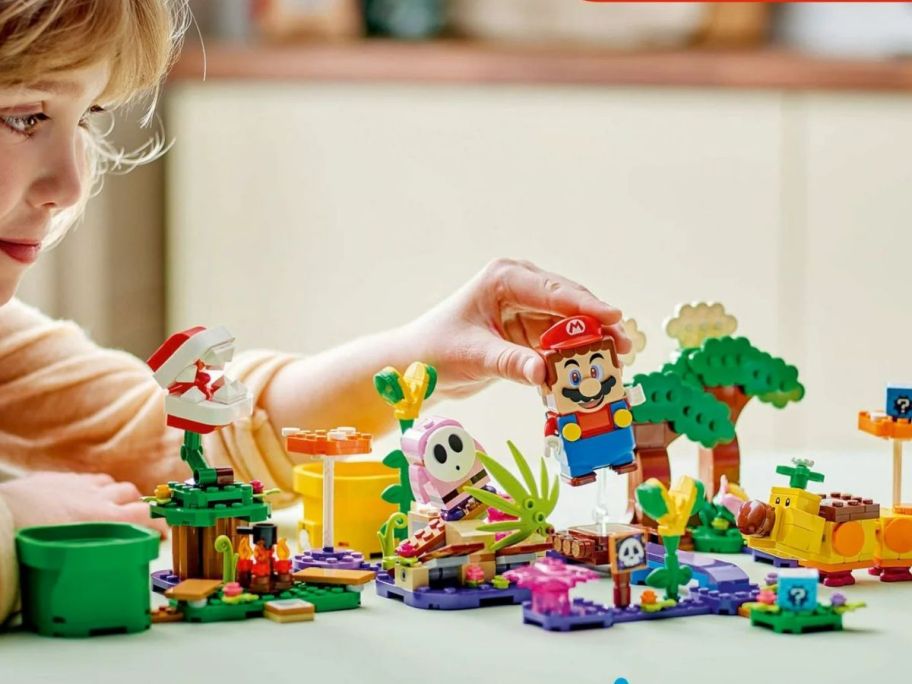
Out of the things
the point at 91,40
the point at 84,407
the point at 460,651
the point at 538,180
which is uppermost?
the point at 538,180

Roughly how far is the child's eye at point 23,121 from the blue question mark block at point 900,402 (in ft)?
1.81

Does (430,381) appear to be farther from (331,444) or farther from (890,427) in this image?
(890,427)

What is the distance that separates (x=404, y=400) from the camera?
0.91 meters

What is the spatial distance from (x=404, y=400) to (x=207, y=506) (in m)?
0.14

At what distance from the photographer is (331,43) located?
2514mm

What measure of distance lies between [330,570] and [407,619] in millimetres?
77

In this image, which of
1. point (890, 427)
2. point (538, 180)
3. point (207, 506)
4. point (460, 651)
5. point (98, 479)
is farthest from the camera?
point (538, 180)

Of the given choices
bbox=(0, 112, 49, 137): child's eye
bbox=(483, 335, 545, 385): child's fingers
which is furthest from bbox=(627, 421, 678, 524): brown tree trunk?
bbox=(0, 112, 49, 137): child's eye

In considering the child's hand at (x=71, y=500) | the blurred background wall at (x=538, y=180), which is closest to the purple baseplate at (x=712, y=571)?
the child's hand at (x=71, y=500)

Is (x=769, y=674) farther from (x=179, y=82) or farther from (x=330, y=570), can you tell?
(x=179, y=82)

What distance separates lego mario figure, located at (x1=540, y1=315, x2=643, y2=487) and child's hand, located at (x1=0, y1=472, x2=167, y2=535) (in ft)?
1.01

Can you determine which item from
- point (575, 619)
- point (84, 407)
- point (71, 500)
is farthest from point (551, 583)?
point (84, 407)

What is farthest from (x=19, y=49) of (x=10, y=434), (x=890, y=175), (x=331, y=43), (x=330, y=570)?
(x=890, y=175)

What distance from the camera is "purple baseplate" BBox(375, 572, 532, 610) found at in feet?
2.69
